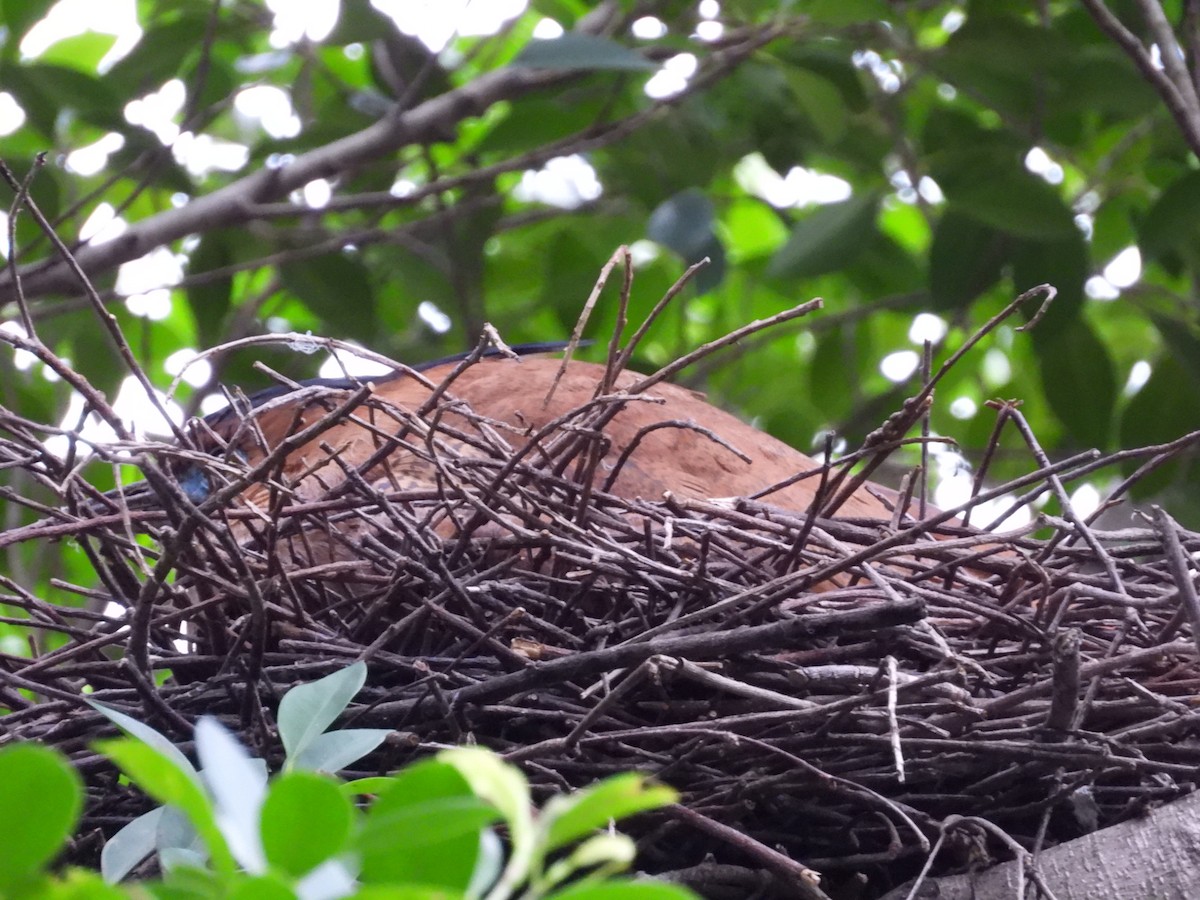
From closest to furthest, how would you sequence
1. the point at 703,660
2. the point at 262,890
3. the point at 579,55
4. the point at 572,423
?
the point at 262,890
the point at 703,660
the point at 572,423
the point at 579,55

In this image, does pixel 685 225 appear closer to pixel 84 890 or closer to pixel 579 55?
pixel 579 55

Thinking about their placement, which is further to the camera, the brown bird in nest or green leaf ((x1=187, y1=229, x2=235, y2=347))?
green leaf ((x1=187, y1=229, x2=235, y2=347))

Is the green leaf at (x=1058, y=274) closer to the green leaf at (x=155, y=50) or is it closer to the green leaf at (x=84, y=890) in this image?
the green leaf at (x=155, y=50)

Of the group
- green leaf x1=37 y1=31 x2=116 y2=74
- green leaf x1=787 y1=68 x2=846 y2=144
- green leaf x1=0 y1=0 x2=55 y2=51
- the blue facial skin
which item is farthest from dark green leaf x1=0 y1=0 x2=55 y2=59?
green leaf x1=787 y1=68 x2=846 y2=144

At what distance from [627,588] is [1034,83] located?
1475mm

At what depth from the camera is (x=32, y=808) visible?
0.40 meters

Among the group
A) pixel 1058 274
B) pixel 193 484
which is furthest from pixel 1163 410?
pixel 193 484

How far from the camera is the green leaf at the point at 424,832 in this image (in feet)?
1.30

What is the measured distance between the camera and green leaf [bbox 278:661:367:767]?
702 mm

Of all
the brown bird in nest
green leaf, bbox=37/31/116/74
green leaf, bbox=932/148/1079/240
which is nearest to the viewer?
the brown bird in nest

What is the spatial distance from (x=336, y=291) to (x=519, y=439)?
3.30 ft

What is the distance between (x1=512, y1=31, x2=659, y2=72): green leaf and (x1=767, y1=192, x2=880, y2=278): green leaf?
48 cm

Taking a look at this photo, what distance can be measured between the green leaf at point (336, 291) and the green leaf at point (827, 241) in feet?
2.33

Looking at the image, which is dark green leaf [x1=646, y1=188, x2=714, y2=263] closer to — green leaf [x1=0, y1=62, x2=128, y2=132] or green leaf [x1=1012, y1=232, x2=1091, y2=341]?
green leaf [x1=1012, y1=232, x2=1091, y2=341]
